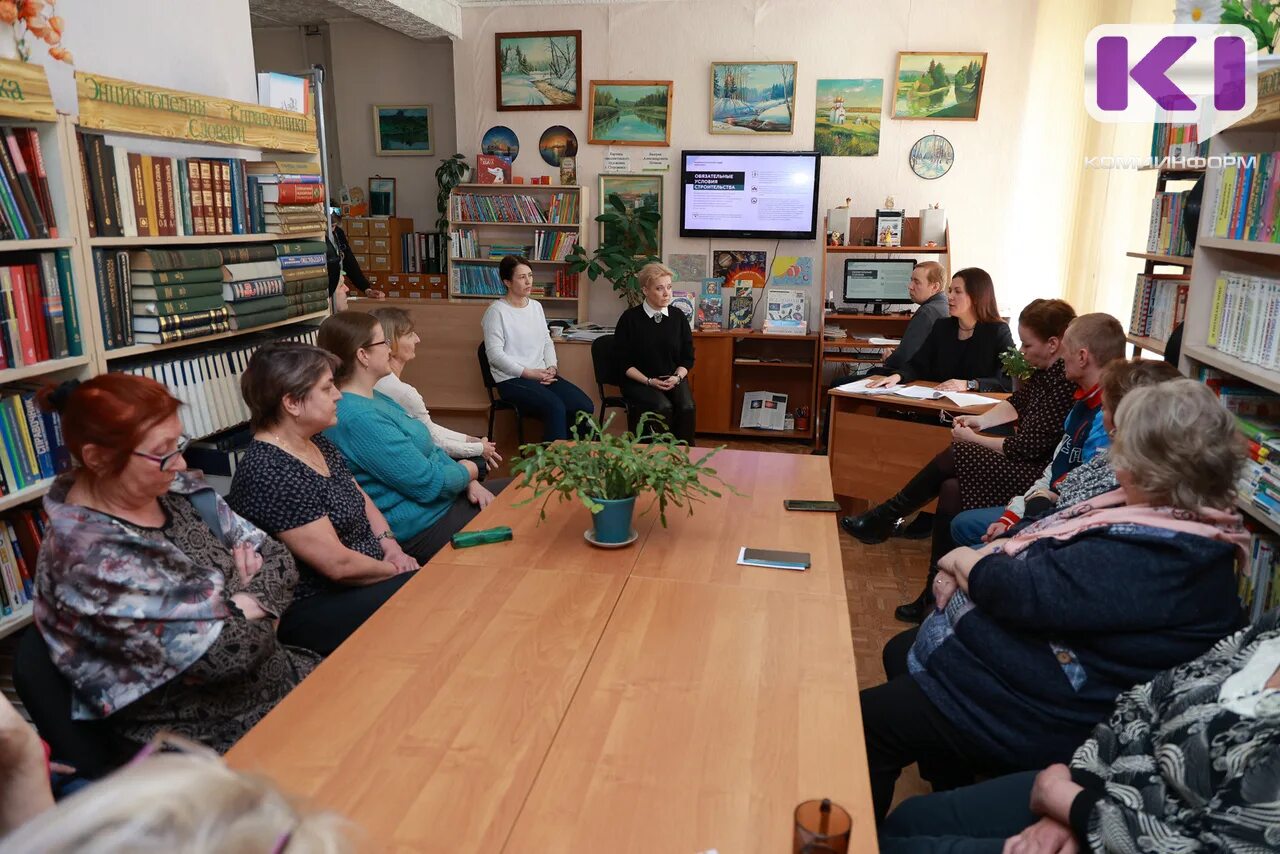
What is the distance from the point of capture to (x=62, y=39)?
2.91 m

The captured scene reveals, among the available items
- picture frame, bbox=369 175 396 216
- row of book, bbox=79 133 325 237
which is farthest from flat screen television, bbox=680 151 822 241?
row of book, bbox=79 133 325 237

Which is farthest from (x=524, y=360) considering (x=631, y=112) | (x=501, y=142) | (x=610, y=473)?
(x=610, y=473)

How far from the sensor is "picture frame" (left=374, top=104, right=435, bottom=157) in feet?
23.0

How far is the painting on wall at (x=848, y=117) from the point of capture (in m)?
6.10

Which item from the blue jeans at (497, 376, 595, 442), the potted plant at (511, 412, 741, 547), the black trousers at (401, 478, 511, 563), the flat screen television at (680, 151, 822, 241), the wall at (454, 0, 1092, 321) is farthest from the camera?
the flat screen television at (680, 151, 822, 241)

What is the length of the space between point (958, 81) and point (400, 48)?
A: 4.15 metres

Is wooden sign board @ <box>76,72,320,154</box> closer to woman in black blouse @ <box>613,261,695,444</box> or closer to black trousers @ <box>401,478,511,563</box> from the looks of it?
black trousers @ <box>401,478,511,563</box>

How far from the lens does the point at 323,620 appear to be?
236 centimetres

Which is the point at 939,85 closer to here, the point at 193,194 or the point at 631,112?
the point at 631,112

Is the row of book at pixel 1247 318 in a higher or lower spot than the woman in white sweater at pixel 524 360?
higher

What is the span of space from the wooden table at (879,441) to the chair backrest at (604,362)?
5.20 ft

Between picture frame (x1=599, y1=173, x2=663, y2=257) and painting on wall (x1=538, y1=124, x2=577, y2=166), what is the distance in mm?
320

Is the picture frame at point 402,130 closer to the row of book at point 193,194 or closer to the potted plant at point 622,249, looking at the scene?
the potted plant at point 622,249

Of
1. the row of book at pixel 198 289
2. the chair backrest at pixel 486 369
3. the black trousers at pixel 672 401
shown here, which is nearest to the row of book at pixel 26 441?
the row of book at pixel 198 289
